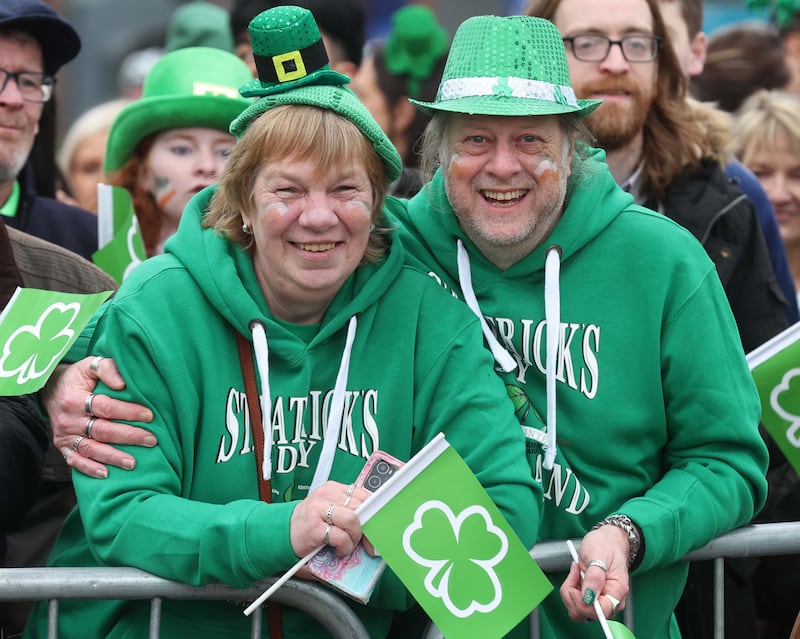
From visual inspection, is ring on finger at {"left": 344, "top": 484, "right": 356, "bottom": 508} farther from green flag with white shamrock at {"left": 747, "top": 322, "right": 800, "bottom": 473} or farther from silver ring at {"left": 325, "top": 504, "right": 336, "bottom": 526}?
green flag with white shamrock at {"left": 747, "top": 322, "right": 800, "bottom": 473}

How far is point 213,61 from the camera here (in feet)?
17.5

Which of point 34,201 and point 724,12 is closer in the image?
point 34,201

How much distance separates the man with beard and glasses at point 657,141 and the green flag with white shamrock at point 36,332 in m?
2.02

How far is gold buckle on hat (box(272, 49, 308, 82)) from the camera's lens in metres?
3.49

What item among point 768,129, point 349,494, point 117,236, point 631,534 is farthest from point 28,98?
point 768,129

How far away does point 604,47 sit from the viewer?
4840 millimetres

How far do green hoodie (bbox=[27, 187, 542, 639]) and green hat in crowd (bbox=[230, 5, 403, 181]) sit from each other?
354mm

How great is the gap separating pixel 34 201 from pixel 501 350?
2315 millimetres

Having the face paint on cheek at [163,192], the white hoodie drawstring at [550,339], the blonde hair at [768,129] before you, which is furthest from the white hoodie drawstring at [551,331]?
the blonde hair at [768,129]

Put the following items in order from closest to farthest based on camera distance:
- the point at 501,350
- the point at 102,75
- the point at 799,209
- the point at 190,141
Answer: the point at 501,350 → the point at 190,141 → the point at 799,209 → the point at 102,75

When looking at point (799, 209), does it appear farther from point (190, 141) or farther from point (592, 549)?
point (592, 549)

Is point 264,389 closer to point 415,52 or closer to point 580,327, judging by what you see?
point 580,327

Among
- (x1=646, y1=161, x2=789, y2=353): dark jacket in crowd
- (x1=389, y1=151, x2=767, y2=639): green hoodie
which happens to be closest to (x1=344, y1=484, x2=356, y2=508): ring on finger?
(x1=389, y1=151, x2=767, y2=639): green hoodie

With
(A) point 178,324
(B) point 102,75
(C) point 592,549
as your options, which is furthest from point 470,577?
(B) point 102,75
